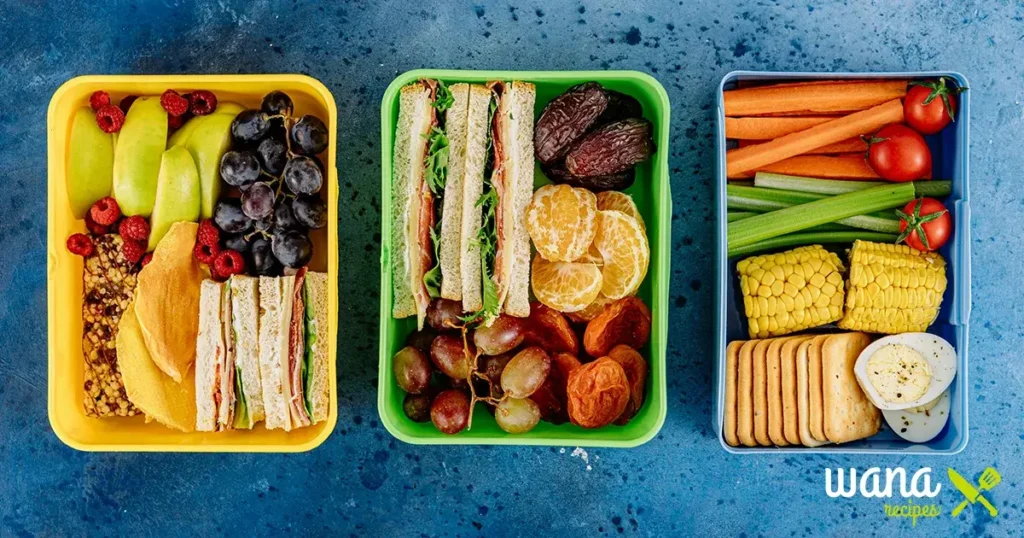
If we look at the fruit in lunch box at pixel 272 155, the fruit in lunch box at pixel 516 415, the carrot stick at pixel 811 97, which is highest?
the carrot stick at pixel 811 97

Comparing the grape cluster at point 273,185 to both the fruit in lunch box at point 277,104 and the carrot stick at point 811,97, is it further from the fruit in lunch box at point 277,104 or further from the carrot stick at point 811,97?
the carrot stick at point 811,97

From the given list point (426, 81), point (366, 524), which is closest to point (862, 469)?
point (366, 524)

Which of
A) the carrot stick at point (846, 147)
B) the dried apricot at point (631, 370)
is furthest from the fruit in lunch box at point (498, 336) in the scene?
the carrot stick at point (846, 147)

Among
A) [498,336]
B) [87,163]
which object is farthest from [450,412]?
[87,163]

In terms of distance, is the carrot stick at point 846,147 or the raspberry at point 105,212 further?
the carrot stick at point 846,147

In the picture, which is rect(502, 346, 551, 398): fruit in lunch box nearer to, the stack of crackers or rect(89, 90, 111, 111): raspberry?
the stack of crackers

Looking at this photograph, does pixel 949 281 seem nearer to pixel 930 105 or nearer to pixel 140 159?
pixel 930 105

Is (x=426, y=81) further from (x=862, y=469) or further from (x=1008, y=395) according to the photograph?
(x=1008, y=395)
